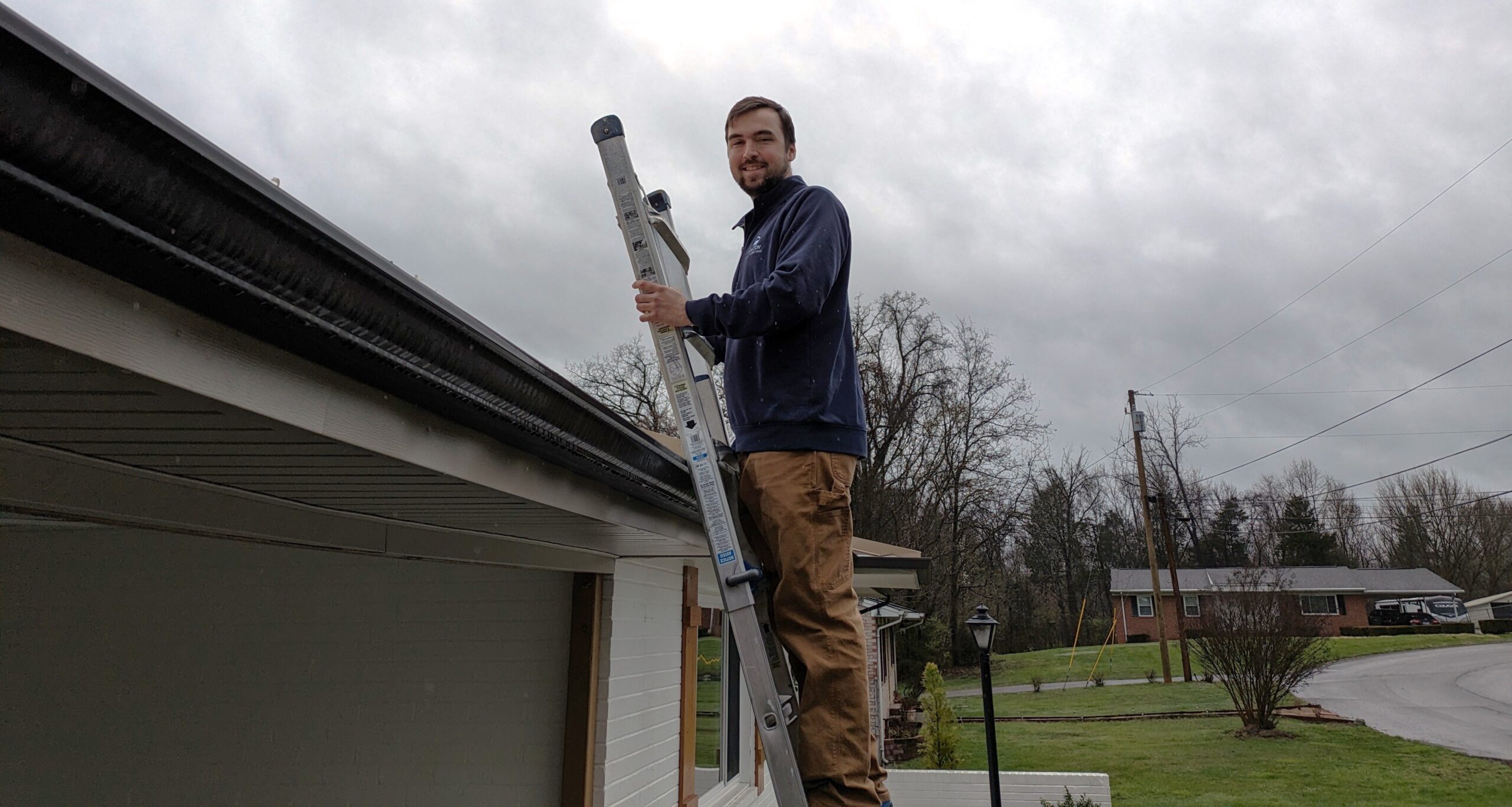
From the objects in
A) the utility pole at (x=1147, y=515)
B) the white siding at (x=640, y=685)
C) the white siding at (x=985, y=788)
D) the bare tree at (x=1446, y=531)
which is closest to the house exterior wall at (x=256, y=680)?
the white siding at (x=640, y=685)

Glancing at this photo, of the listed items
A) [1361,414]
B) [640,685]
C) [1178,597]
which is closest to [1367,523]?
[1361,414]

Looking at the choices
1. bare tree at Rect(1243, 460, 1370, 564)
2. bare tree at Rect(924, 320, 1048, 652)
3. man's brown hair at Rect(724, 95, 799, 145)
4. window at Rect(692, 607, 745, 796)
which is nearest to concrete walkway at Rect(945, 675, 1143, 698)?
bare tree at Rect(924, 320, 1048, 652)

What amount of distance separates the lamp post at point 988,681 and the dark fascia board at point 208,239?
25.2 ft

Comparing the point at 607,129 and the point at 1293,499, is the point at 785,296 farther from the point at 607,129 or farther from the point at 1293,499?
the point at 1293,499

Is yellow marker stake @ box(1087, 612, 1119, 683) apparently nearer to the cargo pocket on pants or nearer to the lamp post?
the lamp post

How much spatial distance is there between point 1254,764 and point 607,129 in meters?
15.7

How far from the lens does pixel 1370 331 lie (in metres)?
29.5

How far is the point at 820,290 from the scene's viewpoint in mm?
2146

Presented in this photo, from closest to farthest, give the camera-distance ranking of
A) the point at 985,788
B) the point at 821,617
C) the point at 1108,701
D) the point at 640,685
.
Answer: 1. the point at 821,617
2. the point at 640,685
3. the point at 985,788
4. the point at 1108,701

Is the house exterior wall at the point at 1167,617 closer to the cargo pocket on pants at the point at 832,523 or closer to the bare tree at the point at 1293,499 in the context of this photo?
the bare tree at the point at 1293,499

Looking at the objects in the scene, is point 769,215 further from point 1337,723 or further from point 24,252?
point 1337,723

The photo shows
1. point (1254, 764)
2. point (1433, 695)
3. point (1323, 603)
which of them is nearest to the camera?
point (1254, 764)

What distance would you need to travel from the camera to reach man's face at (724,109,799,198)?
8.37ft

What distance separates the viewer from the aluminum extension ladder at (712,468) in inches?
76.0
